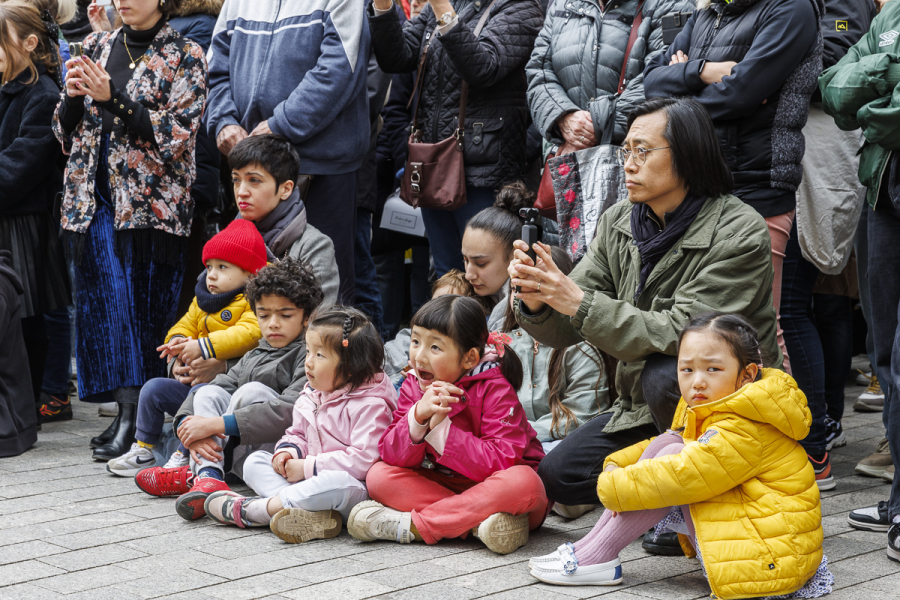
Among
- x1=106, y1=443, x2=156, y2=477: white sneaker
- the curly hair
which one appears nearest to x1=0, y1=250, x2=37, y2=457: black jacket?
x1=106, y1=443, x2=156, y2=477: white sneaker

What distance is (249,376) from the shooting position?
170 inches

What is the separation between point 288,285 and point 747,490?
2.07m

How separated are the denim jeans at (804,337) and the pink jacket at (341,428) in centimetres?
172

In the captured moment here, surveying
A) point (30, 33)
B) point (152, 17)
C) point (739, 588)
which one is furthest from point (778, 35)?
point (30, 33)

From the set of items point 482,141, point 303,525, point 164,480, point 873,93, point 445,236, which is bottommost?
point 164,480

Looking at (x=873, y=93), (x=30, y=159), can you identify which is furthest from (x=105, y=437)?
(x=873, y=93)

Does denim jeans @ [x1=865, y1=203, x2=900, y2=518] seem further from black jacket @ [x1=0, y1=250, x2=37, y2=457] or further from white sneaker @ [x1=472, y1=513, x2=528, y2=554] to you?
black jacket @ [x1=0, y1=250, x2=37, y2=457]

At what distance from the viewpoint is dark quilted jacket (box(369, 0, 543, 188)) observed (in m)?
4.97

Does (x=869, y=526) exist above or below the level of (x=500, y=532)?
below

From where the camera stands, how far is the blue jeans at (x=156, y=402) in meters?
4.52

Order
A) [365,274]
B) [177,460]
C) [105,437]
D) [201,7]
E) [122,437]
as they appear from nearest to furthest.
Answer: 1. [177,460]
2. [122,437]
3. [105,437]
4. [201,7]
5. [365,274]

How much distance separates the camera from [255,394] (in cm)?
412

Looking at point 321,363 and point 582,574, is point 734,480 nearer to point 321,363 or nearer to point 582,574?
point 582,574

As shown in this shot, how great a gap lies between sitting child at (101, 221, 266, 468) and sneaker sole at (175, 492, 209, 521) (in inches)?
24.7
